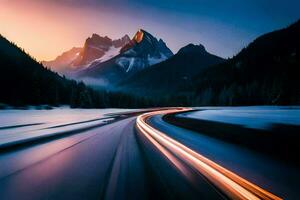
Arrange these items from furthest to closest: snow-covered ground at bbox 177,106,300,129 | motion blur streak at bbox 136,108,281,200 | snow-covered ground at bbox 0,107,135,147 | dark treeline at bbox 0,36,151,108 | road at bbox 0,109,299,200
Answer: dark treeline at bbox 0,36,151,108, snow-covered ground at bbox 177,106,300,129, snow-covered ground at bbox 0,107,135,147, road at bbox 0,109,299,200, motion blur streak at bbox 136,108,281,200

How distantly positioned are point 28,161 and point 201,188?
5989mm

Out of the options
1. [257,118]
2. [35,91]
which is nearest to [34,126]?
[257,118]

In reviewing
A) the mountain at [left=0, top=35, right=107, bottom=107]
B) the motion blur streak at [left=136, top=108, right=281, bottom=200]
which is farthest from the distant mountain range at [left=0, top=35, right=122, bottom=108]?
the motion blur streak at [left=136, top=108, right=281, bottom=200]

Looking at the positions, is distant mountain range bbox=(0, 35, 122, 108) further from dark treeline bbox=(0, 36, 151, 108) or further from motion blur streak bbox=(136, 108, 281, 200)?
motion blur streak bbox=(136, 108, 281, 200)

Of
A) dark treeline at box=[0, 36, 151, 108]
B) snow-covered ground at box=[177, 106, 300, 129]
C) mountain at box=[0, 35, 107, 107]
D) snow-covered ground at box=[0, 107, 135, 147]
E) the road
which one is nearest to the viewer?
the road

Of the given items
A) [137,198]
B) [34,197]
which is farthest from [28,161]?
[137,198]

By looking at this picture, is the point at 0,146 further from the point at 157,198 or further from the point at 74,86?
the point at 74,86

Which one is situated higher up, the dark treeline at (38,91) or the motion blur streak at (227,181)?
the dark treeline at (38,91)

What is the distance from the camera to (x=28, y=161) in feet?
33.1

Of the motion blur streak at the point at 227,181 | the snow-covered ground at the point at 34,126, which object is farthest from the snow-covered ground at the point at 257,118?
the motion blur streak at the point at 227,181

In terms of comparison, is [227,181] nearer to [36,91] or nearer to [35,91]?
[36,91]

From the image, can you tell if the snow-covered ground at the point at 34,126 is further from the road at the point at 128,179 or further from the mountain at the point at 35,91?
the mountain at the point at 35,91

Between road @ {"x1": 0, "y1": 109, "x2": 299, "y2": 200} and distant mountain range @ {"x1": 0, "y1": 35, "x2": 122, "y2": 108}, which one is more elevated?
distant mountain range @ {"x1": 0, "y1": 35, "x2": 122, "y2": 108}

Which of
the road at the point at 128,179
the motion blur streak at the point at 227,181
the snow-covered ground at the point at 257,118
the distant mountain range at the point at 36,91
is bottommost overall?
the road at the point at 128,179
